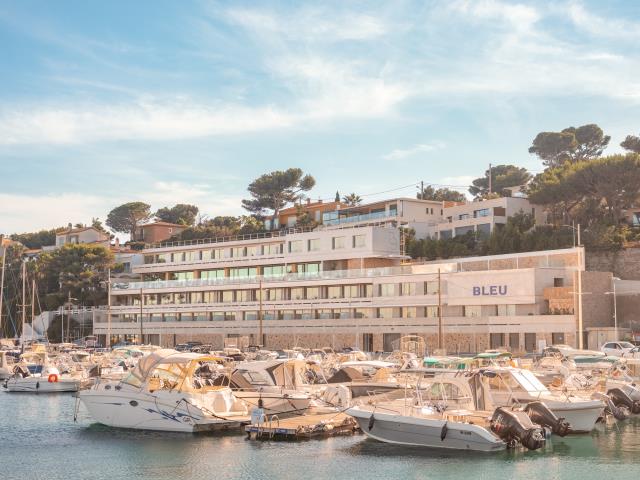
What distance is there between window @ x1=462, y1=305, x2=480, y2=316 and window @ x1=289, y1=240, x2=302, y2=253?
2813 centimetres

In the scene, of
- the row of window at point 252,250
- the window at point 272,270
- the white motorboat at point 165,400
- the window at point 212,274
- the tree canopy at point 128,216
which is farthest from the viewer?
the tree canopy at point 128,216

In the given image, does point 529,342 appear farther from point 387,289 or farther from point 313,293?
point 313,293

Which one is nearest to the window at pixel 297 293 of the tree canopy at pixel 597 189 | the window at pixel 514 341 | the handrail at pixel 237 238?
the handrail at pixel 237 238

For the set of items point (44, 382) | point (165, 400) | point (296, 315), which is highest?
point (296, 315)

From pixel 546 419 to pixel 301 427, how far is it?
982 centimetres

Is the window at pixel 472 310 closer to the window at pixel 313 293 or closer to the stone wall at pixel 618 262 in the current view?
the stone wall at pixel 618 262

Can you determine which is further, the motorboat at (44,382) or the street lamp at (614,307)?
the street lamp at (614,307)

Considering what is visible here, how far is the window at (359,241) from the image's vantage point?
98.9 m

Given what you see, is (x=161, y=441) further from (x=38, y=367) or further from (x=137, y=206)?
(x=137, y=206)

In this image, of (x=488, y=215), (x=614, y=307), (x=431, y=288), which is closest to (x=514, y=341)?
(x=614, y=307)

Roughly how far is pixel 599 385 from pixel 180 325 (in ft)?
240

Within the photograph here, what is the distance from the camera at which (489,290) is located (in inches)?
3187

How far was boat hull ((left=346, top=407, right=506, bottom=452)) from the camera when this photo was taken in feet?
99.6

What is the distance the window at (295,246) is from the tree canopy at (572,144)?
58874 millimetres
